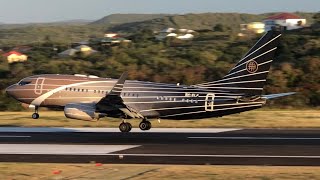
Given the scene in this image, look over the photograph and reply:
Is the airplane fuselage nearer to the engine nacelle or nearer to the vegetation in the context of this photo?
the engine nacelle

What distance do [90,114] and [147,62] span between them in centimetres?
5704

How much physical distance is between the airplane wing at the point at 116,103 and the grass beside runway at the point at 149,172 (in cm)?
1033

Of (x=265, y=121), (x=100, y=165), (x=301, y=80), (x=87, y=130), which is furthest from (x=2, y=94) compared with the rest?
(x=100, y=165)

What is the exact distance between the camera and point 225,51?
Result: 105 metres

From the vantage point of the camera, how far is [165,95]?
36.3 meters

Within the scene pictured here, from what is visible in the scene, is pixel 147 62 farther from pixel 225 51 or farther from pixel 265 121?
pixel 265 121

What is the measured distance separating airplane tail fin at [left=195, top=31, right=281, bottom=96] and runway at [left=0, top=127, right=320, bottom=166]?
2719 millimetres

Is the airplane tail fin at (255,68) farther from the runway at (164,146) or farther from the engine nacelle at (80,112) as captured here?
the engine nacelle at (80,112)

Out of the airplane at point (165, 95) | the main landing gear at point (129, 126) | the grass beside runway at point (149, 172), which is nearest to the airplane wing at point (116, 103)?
the airplane at point (165, 95)

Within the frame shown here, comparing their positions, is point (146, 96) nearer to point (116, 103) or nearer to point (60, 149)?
point (116, 103)

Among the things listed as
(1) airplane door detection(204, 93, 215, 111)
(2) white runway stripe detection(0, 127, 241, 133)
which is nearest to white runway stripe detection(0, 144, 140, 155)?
(2) white runway stripe detection(0, 127, 241, 133)

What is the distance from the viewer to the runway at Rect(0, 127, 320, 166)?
25.6 meters

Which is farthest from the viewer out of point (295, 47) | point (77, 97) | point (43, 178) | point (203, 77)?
point (295, 47)

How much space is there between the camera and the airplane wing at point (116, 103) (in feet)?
111
